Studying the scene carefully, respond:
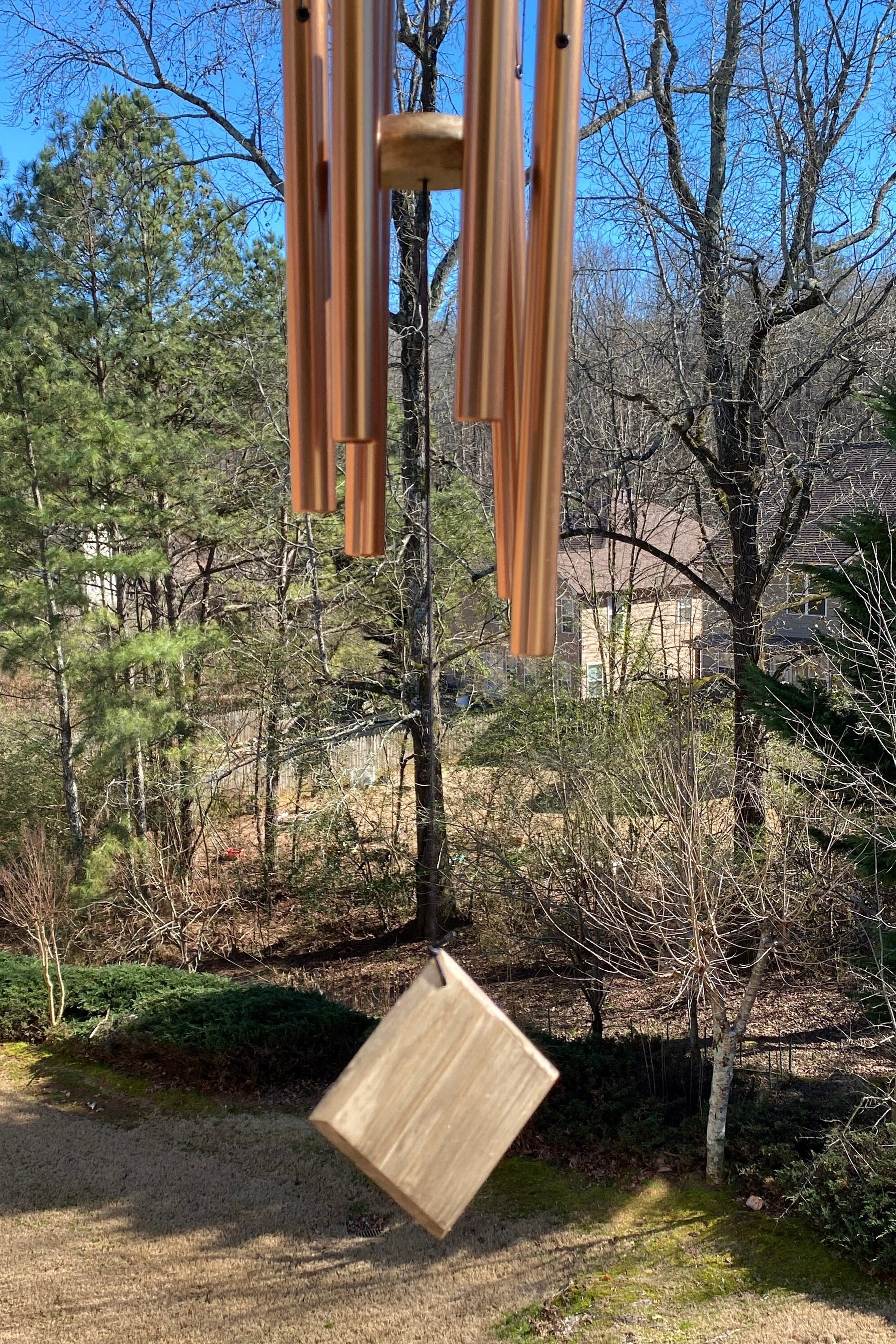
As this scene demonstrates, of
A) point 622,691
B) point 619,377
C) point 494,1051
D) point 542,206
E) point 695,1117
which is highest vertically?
point 619,377

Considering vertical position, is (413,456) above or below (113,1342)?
above

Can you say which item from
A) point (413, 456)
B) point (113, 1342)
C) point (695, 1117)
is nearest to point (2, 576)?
point (413, 456)

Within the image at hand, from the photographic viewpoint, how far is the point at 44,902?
13383 millimetres

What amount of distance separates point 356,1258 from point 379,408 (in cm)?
833

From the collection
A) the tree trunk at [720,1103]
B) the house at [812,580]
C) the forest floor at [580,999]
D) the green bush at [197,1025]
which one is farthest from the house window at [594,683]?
the tree trunk at [720,1103]

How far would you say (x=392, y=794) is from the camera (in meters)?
16.5

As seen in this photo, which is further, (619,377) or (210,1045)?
(619,377)

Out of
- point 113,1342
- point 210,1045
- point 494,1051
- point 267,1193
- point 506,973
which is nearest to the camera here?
point 494,1051

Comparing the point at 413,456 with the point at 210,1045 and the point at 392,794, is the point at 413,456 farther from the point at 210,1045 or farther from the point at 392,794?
the point at 210,1045

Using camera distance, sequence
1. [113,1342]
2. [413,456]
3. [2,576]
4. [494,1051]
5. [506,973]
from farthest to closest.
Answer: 1. [2,576]
2. [506,973]
3. [413,456]
4. [113,1342]
5. [494,1051]

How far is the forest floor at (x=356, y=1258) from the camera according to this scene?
754 cm

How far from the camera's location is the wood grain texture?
188cm

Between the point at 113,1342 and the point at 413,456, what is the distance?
32.0 ft

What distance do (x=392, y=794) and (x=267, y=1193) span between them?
24.9 ft
